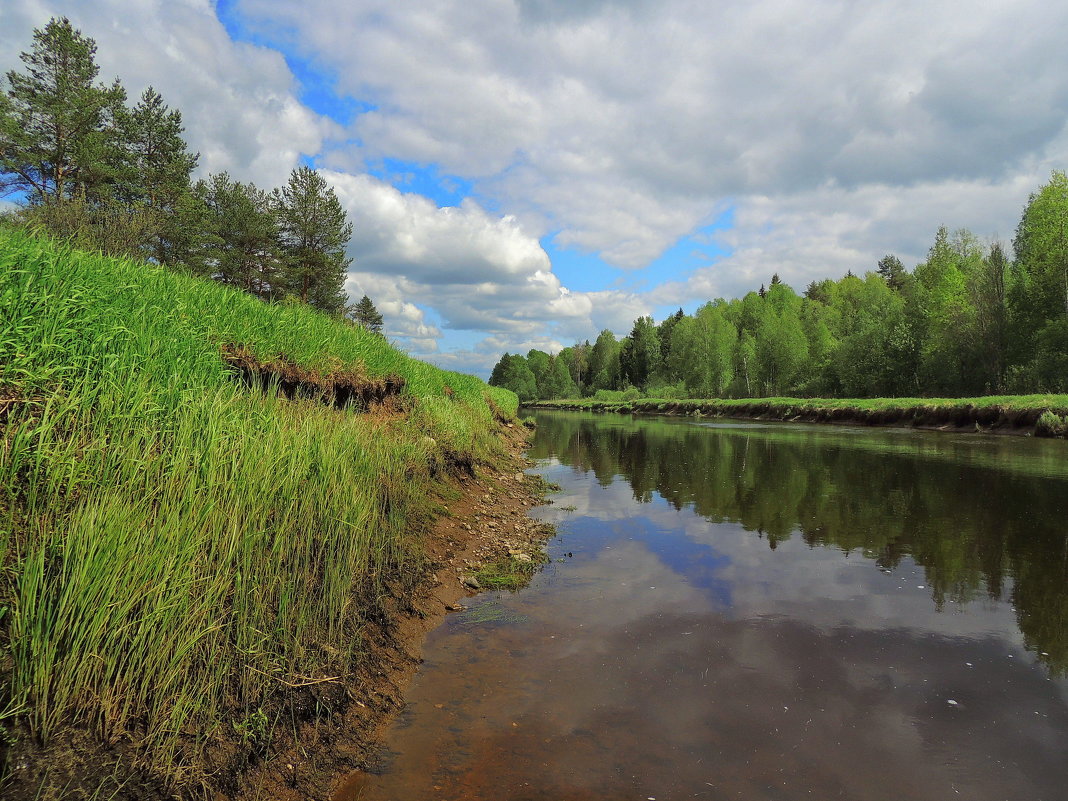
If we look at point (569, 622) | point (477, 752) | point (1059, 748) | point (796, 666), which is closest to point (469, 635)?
point (569, 622)

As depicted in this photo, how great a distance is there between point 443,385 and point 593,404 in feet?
283

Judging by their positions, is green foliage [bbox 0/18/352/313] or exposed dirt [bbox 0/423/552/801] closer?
exposed dirt [bbox 0/423/552/801]

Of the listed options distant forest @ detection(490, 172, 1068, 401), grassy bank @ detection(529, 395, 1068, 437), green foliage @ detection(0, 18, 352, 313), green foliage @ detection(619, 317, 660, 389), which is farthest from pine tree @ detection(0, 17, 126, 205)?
green foliage @ detection(619, 317, 660, 389)

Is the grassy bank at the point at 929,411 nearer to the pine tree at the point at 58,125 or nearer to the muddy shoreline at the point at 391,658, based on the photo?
the muddy shoreline at the point at 391,658

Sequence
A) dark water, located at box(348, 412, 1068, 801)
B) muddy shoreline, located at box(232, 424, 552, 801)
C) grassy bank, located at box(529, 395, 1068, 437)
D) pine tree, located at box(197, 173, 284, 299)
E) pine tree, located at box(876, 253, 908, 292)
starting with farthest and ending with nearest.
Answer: pine tree, located at box(876, 253, 908, 292) < pine tree, located at box(197, 173, 284, 299) < grassy bank, located at box(529, 395, 1068, 437) < dark water, located at box(348, 412, 1068, 801) < muddy shoreline, located at box(232, 424, 552, 801)

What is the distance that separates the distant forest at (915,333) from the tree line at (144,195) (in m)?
53.1

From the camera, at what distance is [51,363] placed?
4.07 metres

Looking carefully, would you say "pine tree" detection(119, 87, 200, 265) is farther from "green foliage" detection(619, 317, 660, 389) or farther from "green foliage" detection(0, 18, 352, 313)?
"green foliage" detection(619, 317, 660, 389)

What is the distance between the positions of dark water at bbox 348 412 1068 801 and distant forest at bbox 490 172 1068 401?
4258cm

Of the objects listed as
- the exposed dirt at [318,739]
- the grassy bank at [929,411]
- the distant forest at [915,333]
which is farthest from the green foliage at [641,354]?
the exposed dirt at [318,739]

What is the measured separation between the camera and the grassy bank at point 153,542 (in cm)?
277

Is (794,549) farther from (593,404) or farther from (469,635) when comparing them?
(593,404)

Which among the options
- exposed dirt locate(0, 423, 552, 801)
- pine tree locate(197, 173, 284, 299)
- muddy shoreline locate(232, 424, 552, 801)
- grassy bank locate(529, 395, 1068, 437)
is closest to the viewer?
exposed dirt locate(0, 423, 552, 801)

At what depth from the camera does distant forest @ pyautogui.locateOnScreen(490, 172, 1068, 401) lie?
41344 mm
